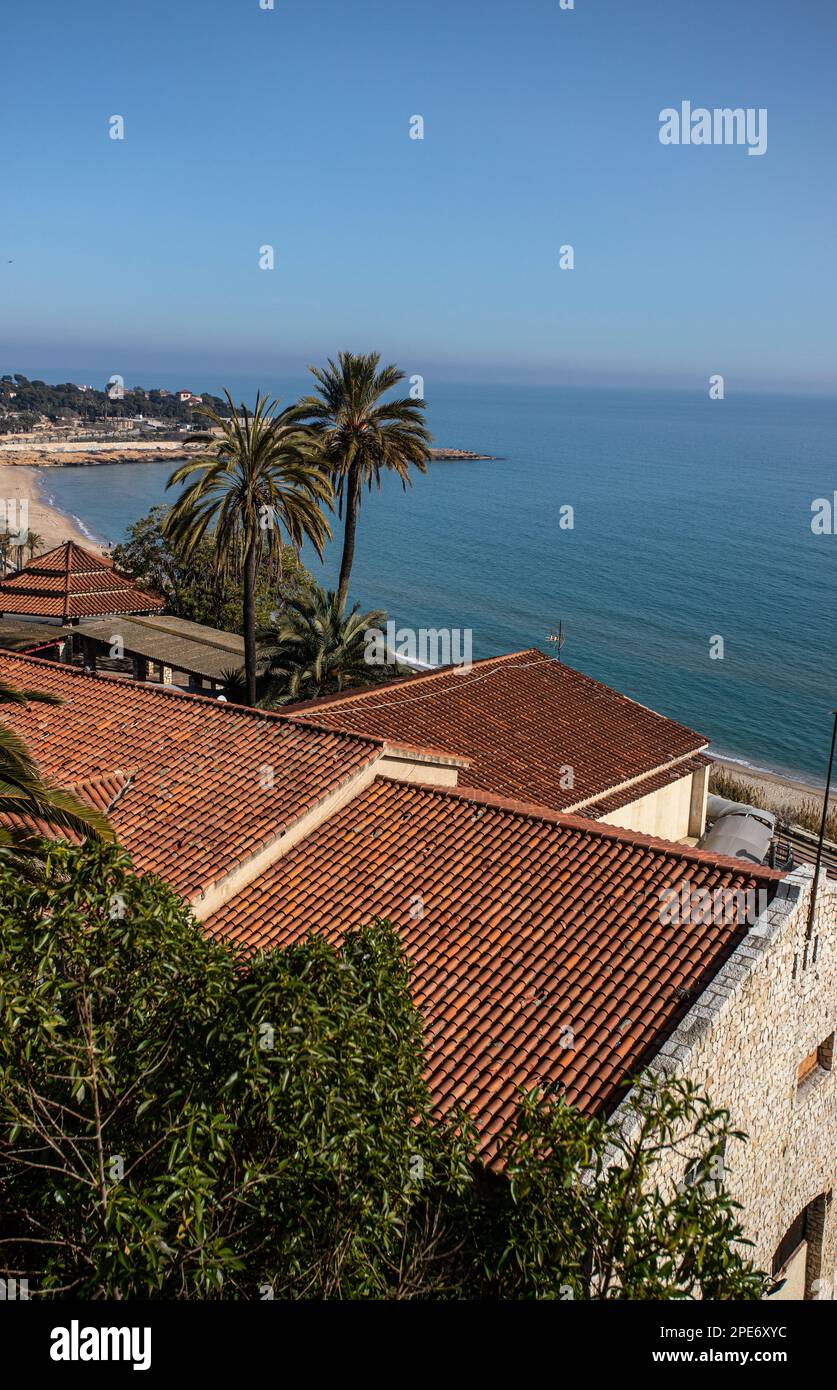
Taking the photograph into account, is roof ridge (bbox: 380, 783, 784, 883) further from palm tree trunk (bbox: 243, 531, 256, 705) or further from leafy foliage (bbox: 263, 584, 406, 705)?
palm tree trunk (bbox: 243, 531, 256, 705)

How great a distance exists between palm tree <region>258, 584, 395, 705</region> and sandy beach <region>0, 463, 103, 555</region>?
58565 mm

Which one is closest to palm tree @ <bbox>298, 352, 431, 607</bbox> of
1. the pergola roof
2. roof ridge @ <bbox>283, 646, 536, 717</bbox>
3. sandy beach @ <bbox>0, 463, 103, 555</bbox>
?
the pergola roof

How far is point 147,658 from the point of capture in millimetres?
35125

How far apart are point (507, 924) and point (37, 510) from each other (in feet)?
390

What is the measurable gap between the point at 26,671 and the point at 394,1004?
596 inches

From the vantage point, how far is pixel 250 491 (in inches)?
1131

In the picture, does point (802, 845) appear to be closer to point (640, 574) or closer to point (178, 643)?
point (178, 643)

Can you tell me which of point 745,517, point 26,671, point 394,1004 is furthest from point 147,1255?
point 745,517

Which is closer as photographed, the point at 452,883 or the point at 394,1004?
the point at 394,1004

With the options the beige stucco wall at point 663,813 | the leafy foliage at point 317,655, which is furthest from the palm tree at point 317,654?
the beige stucco wall at point 663,813

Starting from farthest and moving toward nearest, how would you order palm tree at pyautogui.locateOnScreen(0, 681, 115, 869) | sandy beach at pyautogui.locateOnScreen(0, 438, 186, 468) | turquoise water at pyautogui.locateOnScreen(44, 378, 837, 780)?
sandy beach at pyautogui.locateOnScreen(0, 438, 186, 468)
turquoise water at pyautogui.locateOnScreen(44, 378, 837, 780)
palm tree at pyautogui.locateOnScreen(0, 681, 115, 869)

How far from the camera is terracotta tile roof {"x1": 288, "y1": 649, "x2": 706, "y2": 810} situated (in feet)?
72.5

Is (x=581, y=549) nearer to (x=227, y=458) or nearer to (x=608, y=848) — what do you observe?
(x=227, y=458)

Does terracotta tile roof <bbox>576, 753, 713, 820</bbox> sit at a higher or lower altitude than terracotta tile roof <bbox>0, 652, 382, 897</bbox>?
lower
